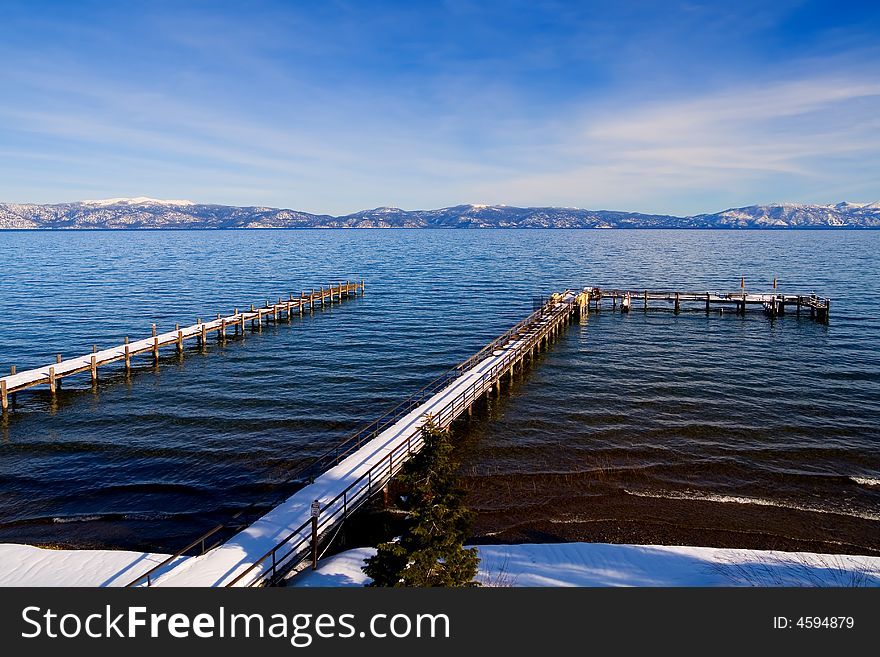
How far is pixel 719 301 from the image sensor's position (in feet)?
228

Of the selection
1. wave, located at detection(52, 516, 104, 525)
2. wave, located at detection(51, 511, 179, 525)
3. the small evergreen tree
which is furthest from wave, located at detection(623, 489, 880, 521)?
Answer: wave, located at detection(52, 516, 104, 525)

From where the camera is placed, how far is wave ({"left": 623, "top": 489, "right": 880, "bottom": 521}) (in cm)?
2297

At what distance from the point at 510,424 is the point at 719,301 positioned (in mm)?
47220

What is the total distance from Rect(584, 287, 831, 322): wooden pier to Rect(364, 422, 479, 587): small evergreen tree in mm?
57955

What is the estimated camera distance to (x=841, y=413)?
33750 mm

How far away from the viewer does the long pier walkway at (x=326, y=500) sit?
17062mm

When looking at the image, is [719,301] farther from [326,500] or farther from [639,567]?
[326,500]

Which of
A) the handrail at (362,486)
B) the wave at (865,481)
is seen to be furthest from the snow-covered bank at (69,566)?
the wave at (865,481)

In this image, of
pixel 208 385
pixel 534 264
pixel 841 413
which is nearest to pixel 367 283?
pixel 534 264

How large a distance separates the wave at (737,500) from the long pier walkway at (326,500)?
10516mm
